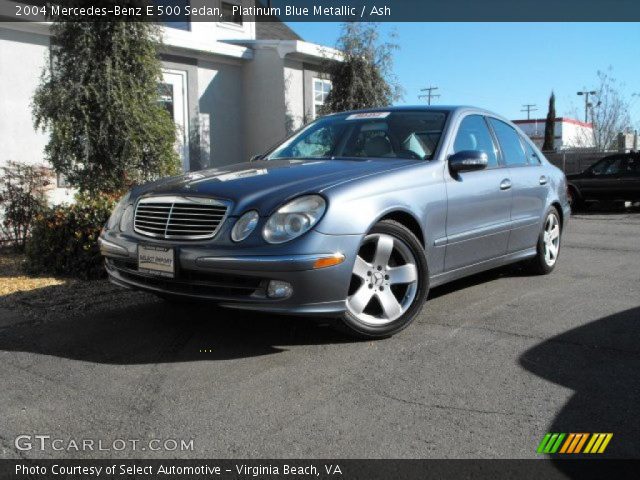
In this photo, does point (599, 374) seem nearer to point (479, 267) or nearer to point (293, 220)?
point (479, 267)

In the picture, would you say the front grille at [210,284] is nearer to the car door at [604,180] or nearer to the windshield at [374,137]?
the windshield at [374,137]

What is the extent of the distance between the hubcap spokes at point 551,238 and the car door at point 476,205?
41.4 inches

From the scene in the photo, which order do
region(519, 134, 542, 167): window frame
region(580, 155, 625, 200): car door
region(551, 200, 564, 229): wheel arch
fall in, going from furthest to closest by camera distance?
1. region(580, 155, 625, 200): car door
2. region(551, 200, 564, 229): wheel arch
3. region(519, 134, 542, 167): window frame

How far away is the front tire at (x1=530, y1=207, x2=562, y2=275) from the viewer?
6.27 m

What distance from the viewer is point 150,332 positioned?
447cm

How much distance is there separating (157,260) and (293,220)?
0.93 m

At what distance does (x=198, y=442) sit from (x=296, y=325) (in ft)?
6.05

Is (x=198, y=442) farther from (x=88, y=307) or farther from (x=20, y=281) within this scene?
(x=20, y=281)

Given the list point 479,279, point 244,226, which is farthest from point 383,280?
point 479,279

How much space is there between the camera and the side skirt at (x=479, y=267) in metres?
4.69

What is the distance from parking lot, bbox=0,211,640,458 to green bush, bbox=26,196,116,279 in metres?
0.87

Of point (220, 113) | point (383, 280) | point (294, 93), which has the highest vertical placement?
point (294, 93)

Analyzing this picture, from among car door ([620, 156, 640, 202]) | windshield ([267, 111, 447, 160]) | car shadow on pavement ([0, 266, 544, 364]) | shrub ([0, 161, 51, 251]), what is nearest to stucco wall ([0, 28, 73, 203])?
shrub ([0, 161, 51, 251])

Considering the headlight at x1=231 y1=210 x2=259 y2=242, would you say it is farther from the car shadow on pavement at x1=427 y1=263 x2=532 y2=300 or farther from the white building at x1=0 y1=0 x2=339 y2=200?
the white building at x1=0 y1=0 x2=339 y2=200
